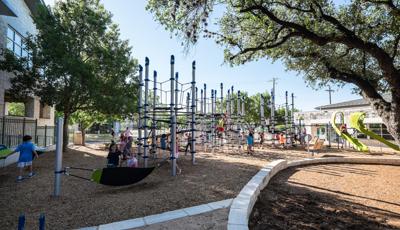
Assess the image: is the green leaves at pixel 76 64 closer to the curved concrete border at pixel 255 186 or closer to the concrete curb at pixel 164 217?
the curved concrete border at pixel 255 186

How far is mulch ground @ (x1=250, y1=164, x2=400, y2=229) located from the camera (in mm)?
5527

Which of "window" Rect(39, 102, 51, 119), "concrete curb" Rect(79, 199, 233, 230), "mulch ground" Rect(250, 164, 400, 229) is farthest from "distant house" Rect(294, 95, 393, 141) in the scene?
"window" Rect(39, 102, 51, 119)

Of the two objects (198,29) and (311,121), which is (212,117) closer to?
(198,29)

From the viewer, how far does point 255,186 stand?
6695 millimetres

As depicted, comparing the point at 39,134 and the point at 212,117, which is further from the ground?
the point at 212,117

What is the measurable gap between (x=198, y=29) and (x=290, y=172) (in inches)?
272

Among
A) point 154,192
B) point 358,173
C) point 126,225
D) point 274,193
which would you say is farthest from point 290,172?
point 126,225

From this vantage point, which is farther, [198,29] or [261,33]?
[261,33]

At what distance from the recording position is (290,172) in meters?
10.7

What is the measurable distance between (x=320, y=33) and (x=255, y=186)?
7.75 metres

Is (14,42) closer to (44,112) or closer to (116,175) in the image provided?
(44,112)

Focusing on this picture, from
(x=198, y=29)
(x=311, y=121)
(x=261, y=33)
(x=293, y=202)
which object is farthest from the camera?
(x=311, y=121)

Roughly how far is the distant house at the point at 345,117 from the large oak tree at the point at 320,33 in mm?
12396

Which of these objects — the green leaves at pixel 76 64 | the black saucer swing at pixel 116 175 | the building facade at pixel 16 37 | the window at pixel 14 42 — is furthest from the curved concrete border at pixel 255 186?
the window at pixel 14 42
